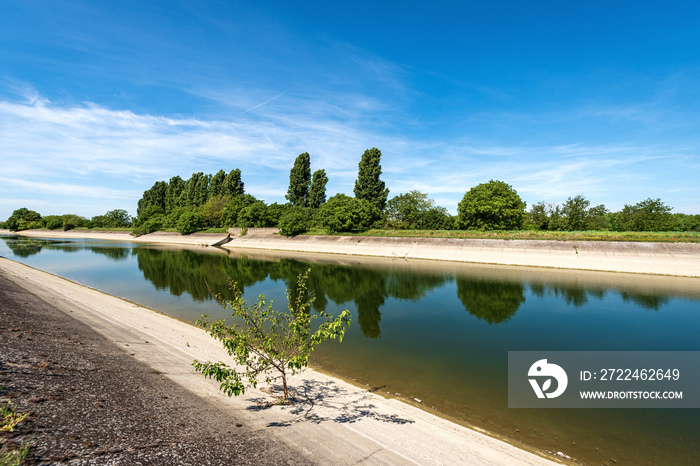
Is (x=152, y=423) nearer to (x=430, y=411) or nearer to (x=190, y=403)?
(x=190, y=403)

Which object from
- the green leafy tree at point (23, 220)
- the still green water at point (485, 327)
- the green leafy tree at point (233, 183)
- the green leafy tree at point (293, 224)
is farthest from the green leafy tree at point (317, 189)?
the green leafy tree at point (23, 220)

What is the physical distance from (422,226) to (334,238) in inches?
914

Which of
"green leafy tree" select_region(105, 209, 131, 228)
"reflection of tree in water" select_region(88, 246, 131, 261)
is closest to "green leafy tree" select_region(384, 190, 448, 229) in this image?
"reflection of tree in water" select_region(88, 246, 131, 261)

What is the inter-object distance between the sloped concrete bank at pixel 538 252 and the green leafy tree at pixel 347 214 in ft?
11.4

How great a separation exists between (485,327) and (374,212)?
54.1 meters

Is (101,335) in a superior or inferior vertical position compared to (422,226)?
inferior

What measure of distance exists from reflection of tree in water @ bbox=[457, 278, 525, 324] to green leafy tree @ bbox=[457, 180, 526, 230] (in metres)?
29.6

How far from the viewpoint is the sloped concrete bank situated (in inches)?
1394

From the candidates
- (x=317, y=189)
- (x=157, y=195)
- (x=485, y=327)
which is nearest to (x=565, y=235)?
(x=485, y=327)

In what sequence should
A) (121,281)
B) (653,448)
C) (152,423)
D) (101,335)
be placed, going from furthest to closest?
(121,281) < (101,335) < (653,448) < (152,423)

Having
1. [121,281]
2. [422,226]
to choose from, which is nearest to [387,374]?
[121,281]

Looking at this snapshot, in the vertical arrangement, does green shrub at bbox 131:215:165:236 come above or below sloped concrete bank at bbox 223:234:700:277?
above

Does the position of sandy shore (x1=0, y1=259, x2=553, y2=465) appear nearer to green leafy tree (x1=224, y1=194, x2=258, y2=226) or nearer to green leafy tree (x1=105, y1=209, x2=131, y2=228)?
green leafy tree (x1=224, y1=194, x2=258, y2=226)

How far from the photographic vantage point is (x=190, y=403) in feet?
23.7
